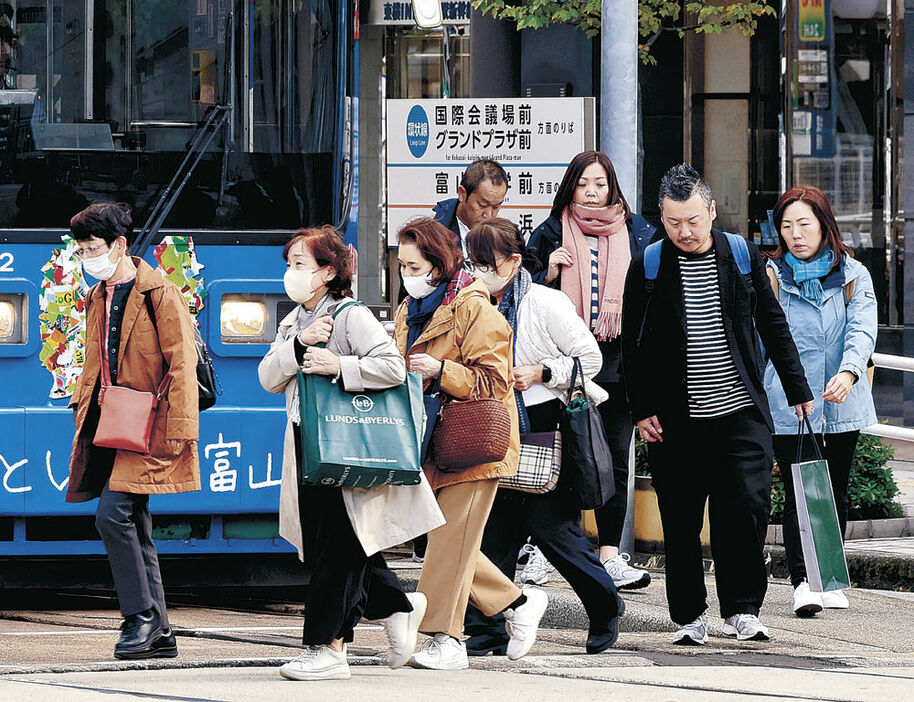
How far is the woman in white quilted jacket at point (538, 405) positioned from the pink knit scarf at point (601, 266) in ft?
3.18

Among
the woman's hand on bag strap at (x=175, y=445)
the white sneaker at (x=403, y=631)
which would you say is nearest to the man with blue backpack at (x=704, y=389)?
the white sneaker at (x=403, y=631)

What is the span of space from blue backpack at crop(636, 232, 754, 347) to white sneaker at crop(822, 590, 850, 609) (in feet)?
5.15

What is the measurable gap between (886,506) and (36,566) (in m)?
4.55

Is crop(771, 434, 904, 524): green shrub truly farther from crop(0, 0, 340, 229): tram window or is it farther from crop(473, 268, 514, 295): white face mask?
crop(473, 268, 514, 295): white face mask

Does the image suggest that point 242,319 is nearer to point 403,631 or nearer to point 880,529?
point 403,631

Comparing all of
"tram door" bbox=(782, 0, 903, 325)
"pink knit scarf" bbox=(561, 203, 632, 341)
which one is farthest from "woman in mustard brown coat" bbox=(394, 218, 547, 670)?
"tram door" bbox=(782, 0, 903, 325)

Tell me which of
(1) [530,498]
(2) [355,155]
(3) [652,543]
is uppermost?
(2) [355,155]

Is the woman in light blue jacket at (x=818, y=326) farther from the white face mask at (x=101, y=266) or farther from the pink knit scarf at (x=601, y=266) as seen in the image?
the white face mask at (x=101, y=266)

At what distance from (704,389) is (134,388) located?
2082 mm

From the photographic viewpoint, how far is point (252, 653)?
21.2ft

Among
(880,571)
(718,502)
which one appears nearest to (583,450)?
(718,502)

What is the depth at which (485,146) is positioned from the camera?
9.02m

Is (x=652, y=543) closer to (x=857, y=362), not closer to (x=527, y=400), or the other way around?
(x=857, y=362)

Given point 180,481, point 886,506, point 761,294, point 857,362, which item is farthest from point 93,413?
point 886,506
